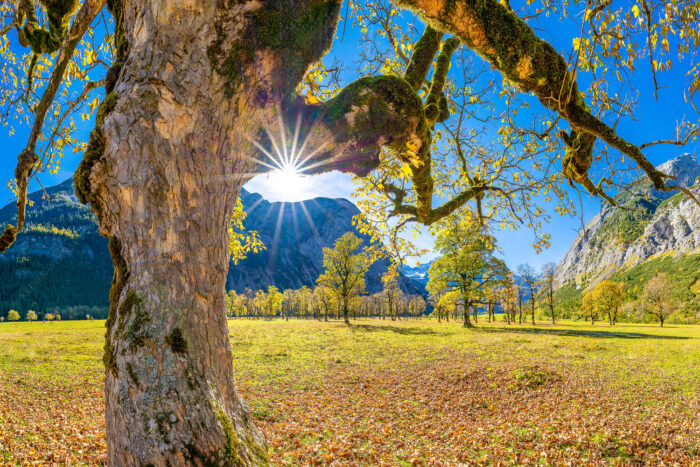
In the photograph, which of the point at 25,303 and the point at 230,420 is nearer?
the point at 230,420

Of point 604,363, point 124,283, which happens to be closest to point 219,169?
point 124,283

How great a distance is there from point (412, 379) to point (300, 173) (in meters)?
10.2

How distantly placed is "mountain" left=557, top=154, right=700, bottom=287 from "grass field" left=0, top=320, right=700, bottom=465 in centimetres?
356

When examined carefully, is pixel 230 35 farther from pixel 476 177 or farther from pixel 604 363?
pixel 604 363

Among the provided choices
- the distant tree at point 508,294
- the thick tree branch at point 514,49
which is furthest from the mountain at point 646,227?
the distant tree at point 508,294

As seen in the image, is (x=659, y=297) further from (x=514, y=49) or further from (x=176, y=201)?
(x=176, y=201)

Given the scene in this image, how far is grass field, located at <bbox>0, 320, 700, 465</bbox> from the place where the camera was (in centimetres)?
579

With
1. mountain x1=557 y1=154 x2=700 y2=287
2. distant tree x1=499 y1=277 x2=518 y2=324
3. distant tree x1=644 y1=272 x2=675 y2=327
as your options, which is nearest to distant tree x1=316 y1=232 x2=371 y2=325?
distant tree x1=499 y1=277 x2=518 y2=324

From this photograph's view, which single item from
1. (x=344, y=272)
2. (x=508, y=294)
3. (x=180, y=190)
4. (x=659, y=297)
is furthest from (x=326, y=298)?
(x=659, y=297)

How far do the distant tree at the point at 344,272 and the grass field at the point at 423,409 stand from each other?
80.4 ft

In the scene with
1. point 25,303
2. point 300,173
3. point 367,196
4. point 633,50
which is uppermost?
point 633,50

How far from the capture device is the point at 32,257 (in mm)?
164750

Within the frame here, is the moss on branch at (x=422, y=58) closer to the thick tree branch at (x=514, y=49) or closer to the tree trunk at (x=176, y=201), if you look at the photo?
the thick tree branch at (x=514, y=49)

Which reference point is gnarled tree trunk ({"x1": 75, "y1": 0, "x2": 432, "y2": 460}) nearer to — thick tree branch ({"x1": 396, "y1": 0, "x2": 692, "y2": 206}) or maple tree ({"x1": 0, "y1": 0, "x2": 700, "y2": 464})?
maple tree ({"x1": 0, "y1": 0, "x2": 700, "y2": 464})
